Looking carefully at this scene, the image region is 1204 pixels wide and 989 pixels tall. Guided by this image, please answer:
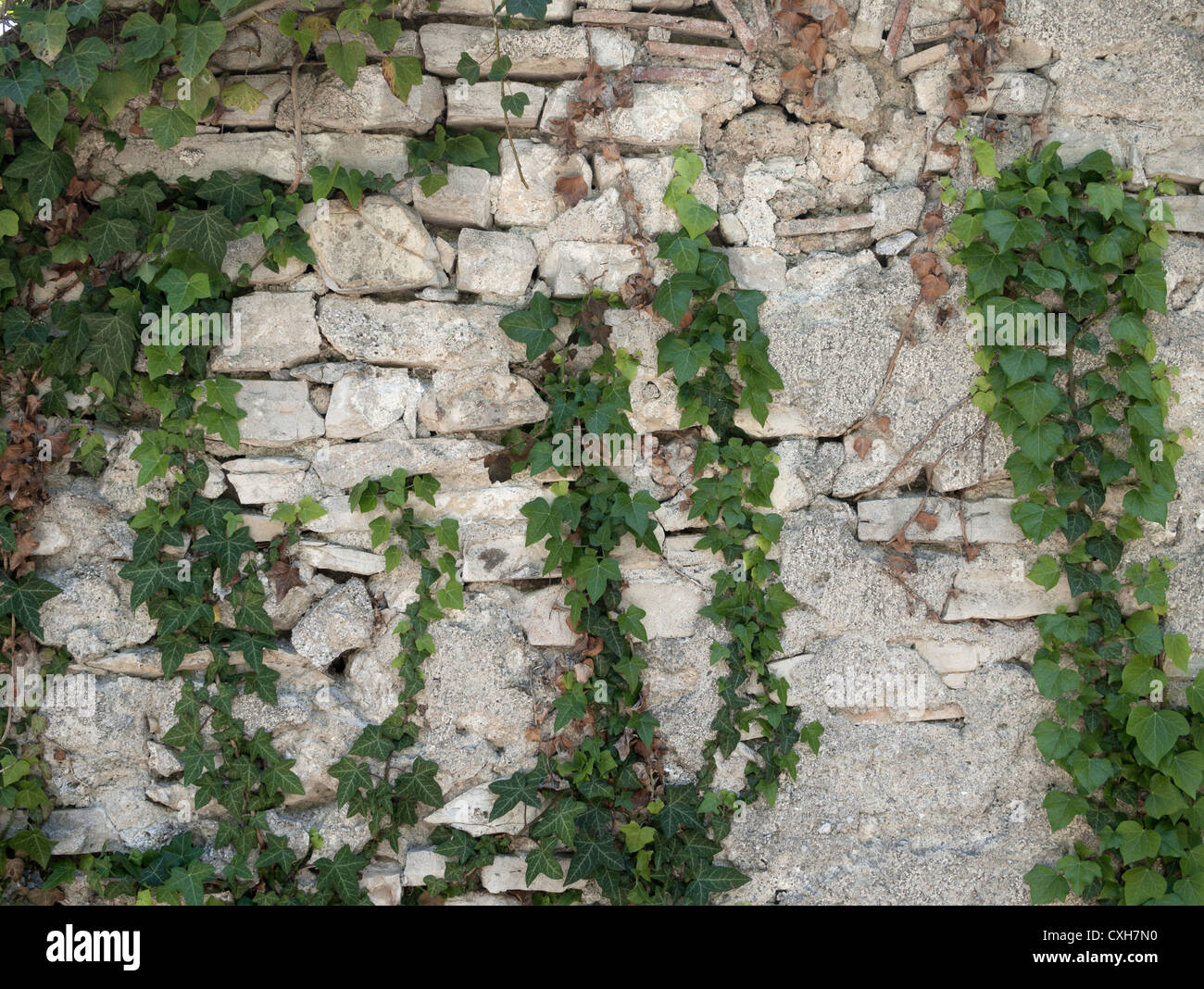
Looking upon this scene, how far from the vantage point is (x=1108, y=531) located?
312 centimetres

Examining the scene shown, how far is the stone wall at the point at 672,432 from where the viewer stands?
9.68 ft

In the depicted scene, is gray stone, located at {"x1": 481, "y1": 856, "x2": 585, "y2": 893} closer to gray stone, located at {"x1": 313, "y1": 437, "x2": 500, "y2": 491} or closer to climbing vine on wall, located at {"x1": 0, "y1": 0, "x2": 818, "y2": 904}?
climbing vine on wall, located at {"x1": 0, "y1": 0, "x2": 818, "y2": 904}

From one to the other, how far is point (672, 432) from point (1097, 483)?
58.3 inches

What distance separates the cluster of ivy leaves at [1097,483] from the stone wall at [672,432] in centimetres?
13

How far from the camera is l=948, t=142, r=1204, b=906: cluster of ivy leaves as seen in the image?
299cm

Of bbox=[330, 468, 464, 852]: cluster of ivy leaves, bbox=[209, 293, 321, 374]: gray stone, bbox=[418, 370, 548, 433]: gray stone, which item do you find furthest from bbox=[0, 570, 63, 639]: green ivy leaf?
bbox=[418, 370, 548, 433]: gray stone

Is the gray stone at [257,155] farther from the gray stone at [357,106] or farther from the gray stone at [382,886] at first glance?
the gray stone at [382,886]

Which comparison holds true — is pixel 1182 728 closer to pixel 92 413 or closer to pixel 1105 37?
pixel 1105 37

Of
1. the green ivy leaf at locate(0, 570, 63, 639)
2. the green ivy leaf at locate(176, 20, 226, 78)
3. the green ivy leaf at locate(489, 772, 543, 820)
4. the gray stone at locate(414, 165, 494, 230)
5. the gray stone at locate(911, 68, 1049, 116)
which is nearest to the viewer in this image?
the green ivy leaf at locate(176, 20, 226, 78)

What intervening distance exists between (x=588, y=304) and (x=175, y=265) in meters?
1.31

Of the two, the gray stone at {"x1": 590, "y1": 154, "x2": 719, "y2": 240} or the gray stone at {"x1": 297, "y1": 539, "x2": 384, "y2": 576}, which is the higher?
the gray stone at {"x1": 590, "y1": 154, "x2": 719, "y2": 240}

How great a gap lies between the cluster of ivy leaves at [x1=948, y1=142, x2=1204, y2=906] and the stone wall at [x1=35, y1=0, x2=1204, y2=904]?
0.42 ft

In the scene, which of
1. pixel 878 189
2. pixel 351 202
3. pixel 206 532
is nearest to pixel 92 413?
pixel 206 532

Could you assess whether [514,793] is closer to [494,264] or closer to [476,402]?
[476,402]
